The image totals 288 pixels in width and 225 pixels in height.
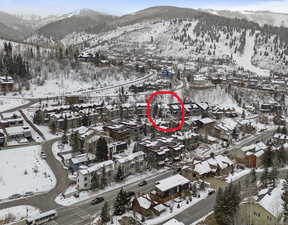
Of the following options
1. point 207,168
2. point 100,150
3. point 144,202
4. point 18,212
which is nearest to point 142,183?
point 144,202

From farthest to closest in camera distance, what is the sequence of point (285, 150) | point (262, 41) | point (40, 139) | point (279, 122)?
point (262, 41) → point (279, 122) → point (40, 139) → point (285, 150)

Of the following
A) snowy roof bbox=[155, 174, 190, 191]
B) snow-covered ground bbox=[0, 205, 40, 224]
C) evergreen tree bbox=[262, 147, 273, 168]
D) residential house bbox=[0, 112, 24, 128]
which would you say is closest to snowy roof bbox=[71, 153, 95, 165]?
snow-covered ground bbox=[0, 205, 40, 224]

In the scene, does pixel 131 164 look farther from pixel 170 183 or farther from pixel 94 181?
pixel 170 183

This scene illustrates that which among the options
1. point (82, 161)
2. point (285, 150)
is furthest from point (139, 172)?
point (285, 150)

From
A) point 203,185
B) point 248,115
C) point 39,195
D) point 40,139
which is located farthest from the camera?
point 248,115

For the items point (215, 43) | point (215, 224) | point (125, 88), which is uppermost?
point (215, 43)

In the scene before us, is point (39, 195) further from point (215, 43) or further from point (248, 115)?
point (215, 43)
